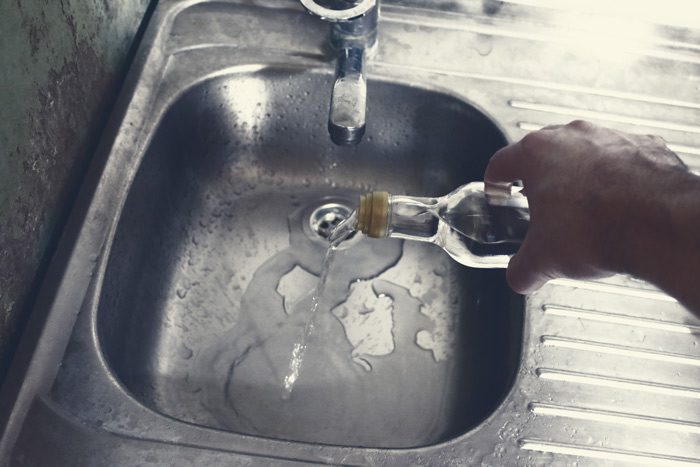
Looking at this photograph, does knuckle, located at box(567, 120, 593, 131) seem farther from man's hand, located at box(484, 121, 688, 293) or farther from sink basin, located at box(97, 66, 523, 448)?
sink basin, located at box(97, 66, 523, 448)

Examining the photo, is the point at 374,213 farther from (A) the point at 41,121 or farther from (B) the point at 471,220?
(A) the point at 41,121

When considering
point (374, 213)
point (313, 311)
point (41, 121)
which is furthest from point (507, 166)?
point (41, 121)

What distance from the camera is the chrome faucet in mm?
812

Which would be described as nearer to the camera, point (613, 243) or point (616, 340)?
point (613, 243)

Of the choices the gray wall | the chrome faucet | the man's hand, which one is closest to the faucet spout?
the chrome faucet

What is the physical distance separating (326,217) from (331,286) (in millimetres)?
133

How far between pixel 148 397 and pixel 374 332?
33 centimetres

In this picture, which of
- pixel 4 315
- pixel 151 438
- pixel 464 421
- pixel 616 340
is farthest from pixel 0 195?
pixel 616 340

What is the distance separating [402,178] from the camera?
1.08 metres

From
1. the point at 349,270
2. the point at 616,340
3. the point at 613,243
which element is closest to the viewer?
the point at 613,243

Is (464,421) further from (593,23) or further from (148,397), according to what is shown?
(593,23)

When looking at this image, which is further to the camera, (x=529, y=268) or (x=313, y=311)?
(x=313, y=311)

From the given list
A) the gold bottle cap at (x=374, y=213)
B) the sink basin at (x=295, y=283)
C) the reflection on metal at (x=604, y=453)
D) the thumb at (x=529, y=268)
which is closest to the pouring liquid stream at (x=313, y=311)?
the sink basin at (x=295, y=283)

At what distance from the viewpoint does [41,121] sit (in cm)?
73
